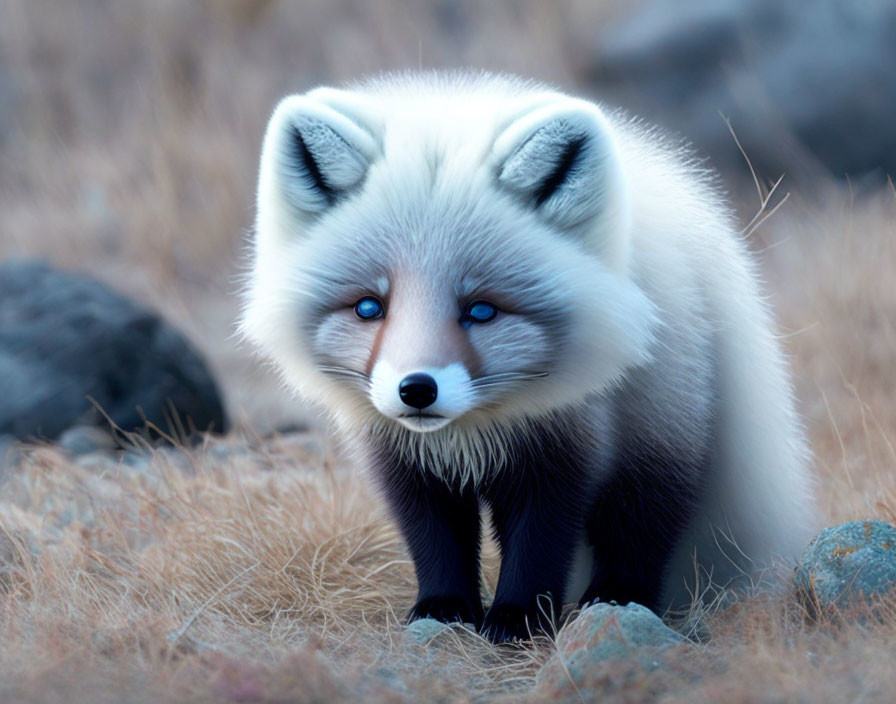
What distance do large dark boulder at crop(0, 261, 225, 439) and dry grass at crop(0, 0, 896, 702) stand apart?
0.43 metres

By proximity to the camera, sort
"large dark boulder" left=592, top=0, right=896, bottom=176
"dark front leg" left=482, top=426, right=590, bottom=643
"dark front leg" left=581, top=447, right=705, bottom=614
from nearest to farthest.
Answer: "dark front leg" left=482, top=426, right=590, bottom=643
"dark front leg" left=581, top=447, right=705, bottom=614
"large dark boulder" left=592, top=0, right=896, bottom=176

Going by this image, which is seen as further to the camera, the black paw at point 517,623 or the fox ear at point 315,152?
the black paw at point 517,623

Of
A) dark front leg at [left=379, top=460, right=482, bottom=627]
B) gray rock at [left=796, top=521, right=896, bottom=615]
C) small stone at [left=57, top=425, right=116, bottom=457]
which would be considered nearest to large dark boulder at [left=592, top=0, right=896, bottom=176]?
small stone at [left=57, top=425, right=116, bottom=457]

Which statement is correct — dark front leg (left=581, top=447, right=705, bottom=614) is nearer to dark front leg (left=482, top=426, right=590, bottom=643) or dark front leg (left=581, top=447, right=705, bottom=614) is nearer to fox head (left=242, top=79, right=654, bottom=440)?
dark front leg (left=482, top=426, right=590, bottom=643)

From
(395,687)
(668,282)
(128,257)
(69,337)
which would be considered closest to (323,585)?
(395,687)

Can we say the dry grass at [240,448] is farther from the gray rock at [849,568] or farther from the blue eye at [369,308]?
the blue eye at [369,308]

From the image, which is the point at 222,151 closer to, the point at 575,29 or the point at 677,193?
the point at 575,29

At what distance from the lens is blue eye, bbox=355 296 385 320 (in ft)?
9.65

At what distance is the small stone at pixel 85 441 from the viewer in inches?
221

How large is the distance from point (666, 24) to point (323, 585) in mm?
6911

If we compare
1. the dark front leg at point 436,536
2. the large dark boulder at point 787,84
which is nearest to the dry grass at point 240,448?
the dark front leg at point 436,536

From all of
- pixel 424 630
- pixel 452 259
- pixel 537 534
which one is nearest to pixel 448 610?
pixel 424 630

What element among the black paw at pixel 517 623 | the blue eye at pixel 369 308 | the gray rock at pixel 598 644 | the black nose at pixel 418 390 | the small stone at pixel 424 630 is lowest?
the small stone at pixel 424 630

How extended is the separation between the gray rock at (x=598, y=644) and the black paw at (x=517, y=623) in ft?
0.68
